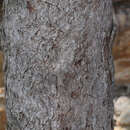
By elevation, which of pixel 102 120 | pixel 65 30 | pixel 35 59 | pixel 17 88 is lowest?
pixel 102 120

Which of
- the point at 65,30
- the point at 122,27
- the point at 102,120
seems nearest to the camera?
the point at 65,30

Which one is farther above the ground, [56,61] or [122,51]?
[56,61]

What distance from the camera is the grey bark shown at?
4.03 feet

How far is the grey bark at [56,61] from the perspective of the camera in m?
1.23

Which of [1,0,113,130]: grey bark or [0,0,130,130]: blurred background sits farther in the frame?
[0,0,130,130]: blurred background

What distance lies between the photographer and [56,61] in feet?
4.04

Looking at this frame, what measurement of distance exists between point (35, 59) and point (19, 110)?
215 millimetres

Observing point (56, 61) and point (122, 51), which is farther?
point (122, 51)

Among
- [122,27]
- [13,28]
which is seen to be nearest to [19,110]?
[13,28]

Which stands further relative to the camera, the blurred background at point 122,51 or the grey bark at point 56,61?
the blurred background at point 122,51

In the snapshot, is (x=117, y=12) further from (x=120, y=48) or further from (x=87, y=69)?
(x=87, y=69)

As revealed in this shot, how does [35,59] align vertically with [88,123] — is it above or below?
above

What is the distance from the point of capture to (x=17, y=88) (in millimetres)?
1277

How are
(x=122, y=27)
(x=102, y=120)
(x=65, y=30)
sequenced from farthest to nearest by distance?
(x=122, y=27) < (x=102, y=120) < (x=65, y=30)
